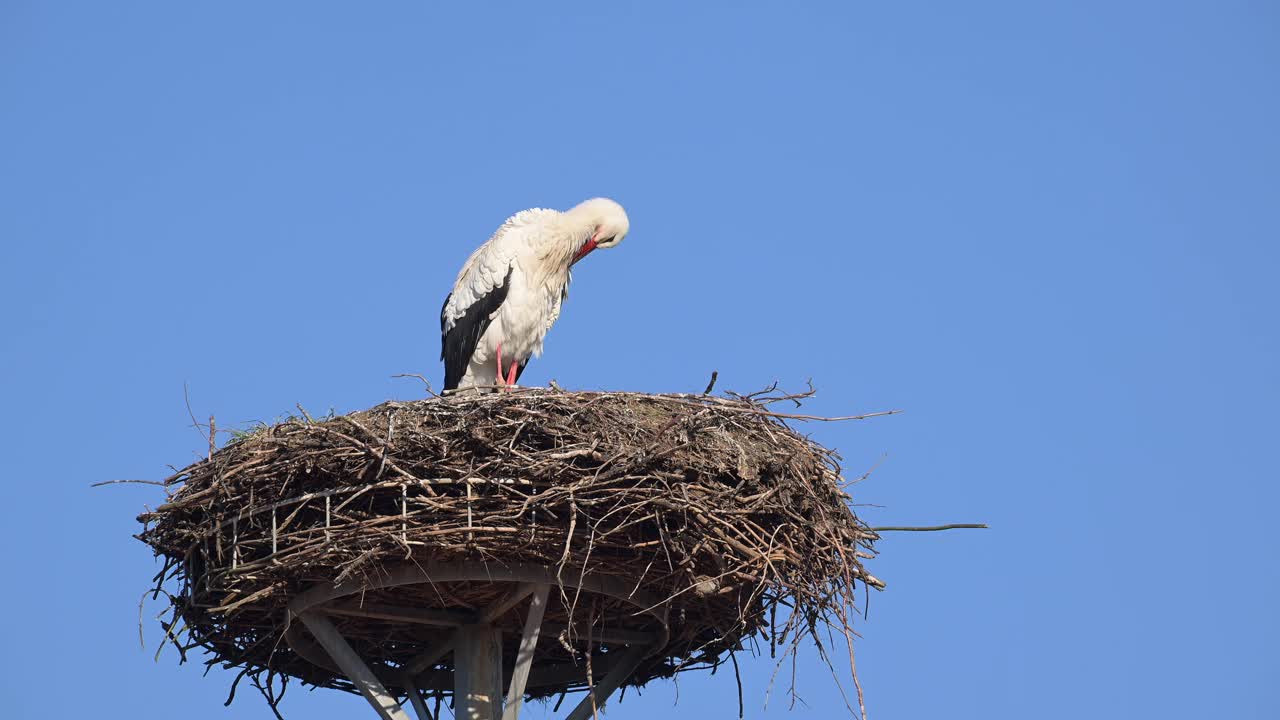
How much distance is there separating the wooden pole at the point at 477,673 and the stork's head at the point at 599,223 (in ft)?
13.4

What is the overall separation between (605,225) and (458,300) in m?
1.35

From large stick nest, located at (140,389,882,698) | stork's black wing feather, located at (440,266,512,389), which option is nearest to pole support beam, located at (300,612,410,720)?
large stick nest, located at (140,389,882,698)

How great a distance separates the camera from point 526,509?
1003 centimetres

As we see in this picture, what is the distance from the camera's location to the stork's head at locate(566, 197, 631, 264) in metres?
14.5

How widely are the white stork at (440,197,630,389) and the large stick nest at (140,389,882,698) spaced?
3476 mm

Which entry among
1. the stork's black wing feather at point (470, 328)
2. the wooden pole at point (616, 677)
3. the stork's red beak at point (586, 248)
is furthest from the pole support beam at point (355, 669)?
the stork's red beak at point (586, 248)

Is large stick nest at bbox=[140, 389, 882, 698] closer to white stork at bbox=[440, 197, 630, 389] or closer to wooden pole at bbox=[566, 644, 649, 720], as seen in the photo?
wooden pole at bbox=[566, 644, 649, 720]

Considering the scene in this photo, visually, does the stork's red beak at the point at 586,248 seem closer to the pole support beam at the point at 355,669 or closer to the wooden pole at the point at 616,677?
the wooden pole at the point at 616,677

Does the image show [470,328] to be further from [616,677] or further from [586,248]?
[616,677]

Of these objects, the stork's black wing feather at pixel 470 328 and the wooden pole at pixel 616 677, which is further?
the stork's black wing feather at pixel 470 328

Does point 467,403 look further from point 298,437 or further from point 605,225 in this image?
point 605,225

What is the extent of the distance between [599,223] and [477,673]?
4.51 metres

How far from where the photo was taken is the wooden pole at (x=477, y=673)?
11.3 metres

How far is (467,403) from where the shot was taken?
34.3 ft
